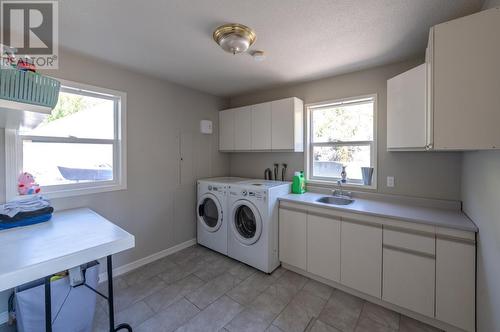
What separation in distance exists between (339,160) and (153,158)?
244 cm

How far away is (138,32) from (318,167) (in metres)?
2.49

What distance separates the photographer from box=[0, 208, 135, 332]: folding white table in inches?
40.4

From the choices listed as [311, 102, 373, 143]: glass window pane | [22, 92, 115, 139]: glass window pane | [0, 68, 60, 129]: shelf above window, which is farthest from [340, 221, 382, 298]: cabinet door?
[22, 92, 115, 139]: glass window pane

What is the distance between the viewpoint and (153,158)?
272 centimetres

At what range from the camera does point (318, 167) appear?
2.92 m

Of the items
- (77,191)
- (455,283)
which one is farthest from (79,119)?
(455,283)

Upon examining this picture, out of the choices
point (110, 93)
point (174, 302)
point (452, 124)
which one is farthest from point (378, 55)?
point (174, 302)

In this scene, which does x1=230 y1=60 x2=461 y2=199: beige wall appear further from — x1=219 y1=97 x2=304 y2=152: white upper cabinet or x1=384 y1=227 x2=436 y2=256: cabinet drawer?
x1=384 y1=227 x2=436 y2=256: cabinet drawer

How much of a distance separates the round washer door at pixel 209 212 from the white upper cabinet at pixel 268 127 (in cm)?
90

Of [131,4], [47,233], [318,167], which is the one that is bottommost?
[47,233]

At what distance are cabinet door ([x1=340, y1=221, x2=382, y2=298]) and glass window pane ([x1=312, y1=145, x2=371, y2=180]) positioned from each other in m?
0.83

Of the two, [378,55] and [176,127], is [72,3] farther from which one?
[378,55]

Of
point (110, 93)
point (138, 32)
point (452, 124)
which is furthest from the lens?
point (110, 93)

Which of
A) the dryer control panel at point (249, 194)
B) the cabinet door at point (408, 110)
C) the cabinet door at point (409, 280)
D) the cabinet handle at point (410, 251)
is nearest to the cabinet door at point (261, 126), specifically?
the dryer control panel at point (249, 194)
